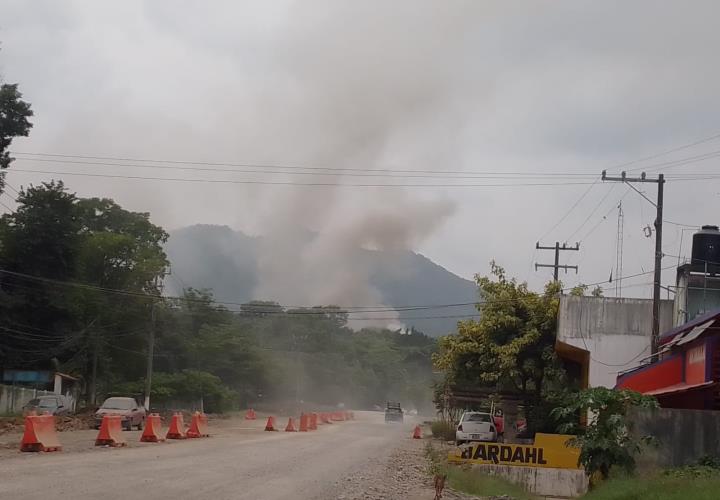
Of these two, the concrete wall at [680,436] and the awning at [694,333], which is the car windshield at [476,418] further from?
the concrete wall at [680,436]

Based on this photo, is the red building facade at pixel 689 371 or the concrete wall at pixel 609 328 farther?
the concrete wall at pixel 609 328

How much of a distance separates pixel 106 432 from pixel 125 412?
12.0 meters

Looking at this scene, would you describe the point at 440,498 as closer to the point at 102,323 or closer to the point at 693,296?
the point at 693,296

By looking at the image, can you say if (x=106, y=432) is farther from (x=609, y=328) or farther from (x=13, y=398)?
(x=13, y=398)

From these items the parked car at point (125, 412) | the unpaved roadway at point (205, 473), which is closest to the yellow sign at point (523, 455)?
the unpaved roadway at point (205, 473)

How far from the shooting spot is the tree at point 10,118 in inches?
1725

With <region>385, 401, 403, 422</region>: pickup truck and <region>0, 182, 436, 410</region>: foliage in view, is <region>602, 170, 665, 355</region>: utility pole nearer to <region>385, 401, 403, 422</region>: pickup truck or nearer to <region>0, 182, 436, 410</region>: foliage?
<region>0, 182, 436, 410</region>: foliage

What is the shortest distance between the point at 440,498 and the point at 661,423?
213 inches

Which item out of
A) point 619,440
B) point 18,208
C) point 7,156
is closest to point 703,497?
point 619,440

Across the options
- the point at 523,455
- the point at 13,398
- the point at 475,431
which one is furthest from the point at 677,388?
the point at 13,398

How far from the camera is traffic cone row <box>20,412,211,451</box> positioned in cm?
2203

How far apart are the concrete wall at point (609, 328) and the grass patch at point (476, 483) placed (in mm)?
10660

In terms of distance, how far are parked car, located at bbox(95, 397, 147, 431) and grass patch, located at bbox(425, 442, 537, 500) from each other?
17.8 meters

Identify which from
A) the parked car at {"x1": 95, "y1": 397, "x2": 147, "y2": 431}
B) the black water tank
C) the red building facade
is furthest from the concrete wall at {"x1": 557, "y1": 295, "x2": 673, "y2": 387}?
the parked car at {"x1": 95, "y1": 397, "x2": 147, "y2": 431}
